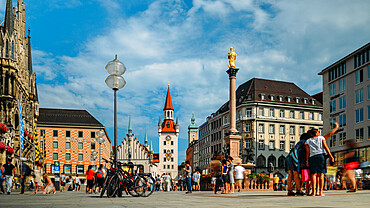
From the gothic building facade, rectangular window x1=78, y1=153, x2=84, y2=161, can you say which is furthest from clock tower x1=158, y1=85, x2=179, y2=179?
the gothic building facade

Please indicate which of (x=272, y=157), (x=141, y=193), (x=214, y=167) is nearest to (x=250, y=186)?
(x=214, y=167)

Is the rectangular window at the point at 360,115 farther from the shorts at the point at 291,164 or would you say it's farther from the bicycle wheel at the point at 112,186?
the bicycle wheel at the point at 112,186

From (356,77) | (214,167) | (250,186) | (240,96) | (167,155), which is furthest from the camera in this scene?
(167,155)

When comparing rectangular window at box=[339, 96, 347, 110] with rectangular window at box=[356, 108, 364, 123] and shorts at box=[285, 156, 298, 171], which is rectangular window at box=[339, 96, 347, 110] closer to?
rectangular window at box=[356, 108, 364, 123]

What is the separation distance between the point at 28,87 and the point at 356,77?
1758 inches

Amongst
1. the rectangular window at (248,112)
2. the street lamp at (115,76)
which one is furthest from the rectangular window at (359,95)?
the street lamp at (115,76)

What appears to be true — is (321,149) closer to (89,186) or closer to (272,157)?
(89,186)

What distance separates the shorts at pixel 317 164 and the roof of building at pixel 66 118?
3288 inches

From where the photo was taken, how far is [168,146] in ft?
527

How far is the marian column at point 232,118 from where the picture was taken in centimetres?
3781

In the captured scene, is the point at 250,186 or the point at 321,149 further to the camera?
the point at 250,186

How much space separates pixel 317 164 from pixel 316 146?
50 centimetres

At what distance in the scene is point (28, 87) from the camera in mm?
59625

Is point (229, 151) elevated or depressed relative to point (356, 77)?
depressed
